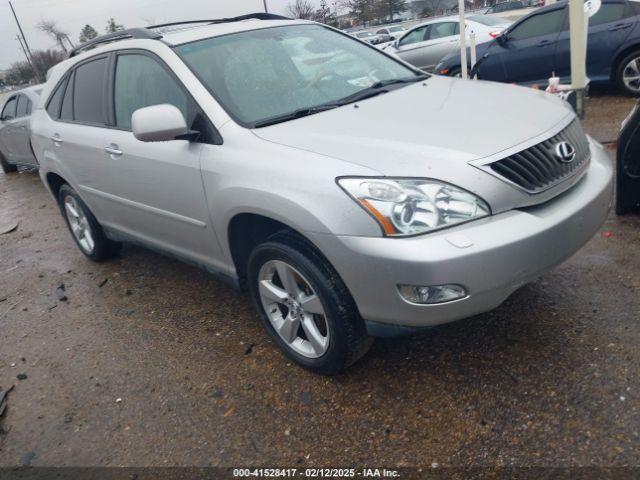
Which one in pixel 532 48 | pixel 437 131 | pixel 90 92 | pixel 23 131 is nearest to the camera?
pixel 437 131

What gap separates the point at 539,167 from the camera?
7.85 feet

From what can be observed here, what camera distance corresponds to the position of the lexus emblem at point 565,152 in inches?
97.7

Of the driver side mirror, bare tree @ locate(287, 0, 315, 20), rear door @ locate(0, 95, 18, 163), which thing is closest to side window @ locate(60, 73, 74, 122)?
the driver side mirror

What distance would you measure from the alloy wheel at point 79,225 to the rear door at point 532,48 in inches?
273

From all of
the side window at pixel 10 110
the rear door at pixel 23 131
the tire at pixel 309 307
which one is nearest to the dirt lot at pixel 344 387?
the tire at pixel 309 307

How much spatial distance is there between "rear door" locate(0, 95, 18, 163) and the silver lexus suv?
706 cm

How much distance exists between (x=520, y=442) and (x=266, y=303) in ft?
4.58

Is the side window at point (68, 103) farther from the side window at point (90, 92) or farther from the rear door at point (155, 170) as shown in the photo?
the rear door at point (155, 170)

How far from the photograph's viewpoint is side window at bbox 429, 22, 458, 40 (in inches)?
468

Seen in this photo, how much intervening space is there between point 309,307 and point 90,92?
8.59 ft

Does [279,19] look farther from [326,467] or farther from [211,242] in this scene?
[326,467]

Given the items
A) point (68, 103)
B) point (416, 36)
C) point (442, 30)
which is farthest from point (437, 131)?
point (416, 36)

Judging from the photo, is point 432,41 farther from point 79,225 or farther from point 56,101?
point 79,225

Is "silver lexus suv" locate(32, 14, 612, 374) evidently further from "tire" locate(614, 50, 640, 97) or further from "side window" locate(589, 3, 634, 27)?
"side window" locate(589, 3, 634, 27)
